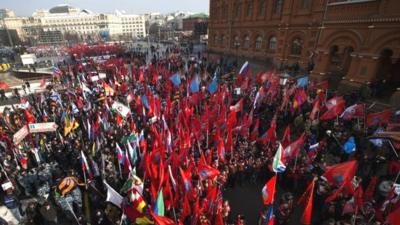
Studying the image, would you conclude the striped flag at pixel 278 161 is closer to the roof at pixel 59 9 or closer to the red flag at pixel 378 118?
the red flag at pixel 378 118

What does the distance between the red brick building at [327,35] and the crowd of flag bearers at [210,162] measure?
4466 millimetres

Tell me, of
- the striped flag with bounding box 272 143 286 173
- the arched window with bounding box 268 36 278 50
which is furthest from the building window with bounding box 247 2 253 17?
the striped flag with bounding box 272 143 286 173

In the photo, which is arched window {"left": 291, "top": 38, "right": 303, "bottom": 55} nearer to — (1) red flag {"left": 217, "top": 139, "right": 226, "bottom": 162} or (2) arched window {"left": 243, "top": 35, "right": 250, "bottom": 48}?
(2) arched window {"left": 243, "top": 35, "right": 250, "bottom": 48}

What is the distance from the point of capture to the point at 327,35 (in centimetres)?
1911

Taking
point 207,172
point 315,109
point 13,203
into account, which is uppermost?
point 315,109

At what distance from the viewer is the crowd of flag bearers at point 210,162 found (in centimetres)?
653

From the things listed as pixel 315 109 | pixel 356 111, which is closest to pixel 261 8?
pixel 315 109

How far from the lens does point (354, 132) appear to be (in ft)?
35.6

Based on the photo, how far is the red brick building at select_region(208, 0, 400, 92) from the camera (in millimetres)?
15312

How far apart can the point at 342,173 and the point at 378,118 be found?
5145 millimetres

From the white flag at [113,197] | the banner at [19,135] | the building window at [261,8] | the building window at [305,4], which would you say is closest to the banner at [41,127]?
the banner at [19,135]

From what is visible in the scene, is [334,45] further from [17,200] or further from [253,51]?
[17,200]

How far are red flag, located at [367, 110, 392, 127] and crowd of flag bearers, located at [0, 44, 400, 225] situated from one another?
4 centimetres

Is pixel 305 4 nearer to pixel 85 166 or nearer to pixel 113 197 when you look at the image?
pixel 85 166
